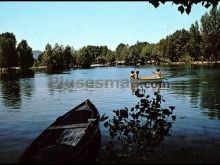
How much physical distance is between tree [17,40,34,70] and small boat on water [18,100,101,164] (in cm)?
14651

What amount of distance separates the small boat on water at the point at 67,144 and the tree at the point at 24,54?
147m

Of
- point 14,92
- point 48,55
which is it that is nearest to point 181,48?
point 48,55

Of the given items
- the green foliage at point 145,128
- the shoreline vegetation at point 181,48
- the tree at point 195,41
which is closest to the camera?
the green foliage at point 145,128

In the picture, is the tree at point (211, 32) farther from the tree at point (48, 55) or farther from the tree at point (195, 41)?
the tree at point (48, 55)

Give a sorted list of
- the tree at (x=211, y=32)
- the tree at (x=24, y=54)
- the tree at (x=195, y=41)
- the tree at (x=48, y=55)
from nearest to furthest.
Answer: the tree at (x=211, y=32), the tree at (x=24, y=54), the tree at (x=195, y=41), the tree at (x=48, y=55)

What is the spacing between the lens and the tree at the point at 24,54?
532 ft

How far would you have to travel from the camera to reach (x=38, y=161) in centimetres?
1150

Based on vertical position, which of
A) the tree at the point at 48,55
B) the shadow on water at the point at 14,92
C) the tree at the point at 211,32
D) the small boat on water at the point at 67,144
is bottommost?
the shadow on water at the point at 14,92

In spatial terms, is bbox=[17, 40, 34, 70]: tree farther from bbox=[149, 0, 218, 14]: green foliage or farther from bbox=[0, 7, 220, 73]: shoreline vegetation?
bbox=[149, 0, 218, 14]: green foliage

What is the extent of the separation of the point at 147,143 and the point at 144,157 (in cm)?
64

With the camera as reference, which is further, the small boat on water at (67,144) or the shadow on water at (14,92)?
the shadow on water at (14,92)

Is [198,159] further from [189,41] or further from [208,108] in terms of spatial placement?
[189,41]

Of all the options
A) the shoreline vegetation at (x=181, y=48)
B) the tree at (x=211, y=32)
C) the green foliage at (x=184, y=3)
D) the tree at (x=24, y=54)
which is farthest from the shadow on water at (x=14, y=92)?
the tree at (x=211, y=32)

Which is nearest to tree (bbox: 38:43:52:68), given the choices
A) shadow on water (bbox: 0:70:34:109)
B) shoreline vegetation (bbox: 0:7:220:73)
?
shoreline vegetation (bbox: 0:7:220:73)
